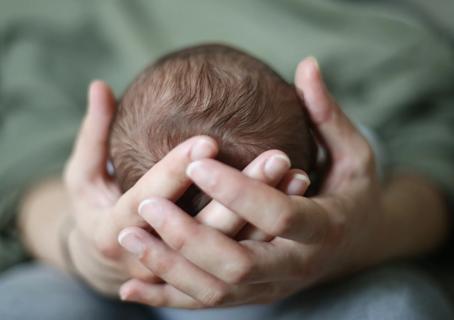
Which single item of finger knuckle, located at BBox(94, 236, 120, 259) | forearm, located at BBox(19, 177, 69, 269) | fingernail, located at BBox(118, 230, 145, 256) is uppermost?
fingernail, located at BBox(118, 230, 145, 256)

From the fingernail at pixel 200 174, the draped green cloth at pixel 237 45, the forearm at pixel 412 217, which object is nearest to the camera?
the fingernail at pixel 200 174

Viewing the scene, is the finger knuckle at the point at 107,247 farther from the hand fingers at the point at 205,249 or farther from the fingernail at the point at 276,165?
the fingernail at the point at 276,165

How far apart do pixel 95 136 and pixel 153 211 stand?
0.71 ft

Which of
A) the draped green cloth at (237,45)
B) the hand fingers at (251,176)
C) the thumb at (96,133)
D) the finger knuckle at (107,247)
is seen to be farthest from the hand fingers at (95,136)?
the draped green cloth at (237,45)

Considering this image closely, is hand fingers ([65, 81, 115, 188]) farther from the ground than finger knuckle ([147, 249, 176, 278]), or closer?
farther from the ground

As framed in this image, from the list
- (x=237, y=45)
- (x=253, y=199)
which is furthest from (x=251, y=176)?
(x=237, y=45)

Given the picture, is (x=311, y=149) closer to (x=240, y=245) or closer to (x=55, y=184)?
(x=240, y=245)

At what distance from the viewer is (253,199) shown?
610 mm

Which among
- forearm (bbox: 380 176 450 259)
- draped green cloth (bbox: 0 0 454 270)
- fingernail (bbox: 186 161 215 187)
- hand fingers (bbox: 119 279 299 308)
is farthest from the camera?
draped green cloth (bbox: 0 0 454 270)

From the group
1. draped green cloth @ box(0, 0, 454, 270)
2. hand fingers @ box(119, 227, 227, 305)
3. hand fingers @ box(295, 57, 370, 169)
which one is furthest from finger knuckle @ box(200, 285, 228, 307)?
draped green cloth @ box(0, 0, 454, 270)

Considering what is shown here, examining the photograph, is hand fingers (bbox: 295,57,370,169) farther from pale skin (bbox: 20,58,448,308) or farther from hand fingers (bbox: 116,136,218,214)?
hand fingers (bbox: 116,136,218,214)

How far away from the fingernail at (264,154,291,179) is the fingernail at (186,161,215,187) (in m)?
0.06

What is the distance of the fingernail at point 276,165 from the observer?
2.01ft

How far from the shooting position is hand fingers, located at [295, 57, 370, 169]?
745 mm
